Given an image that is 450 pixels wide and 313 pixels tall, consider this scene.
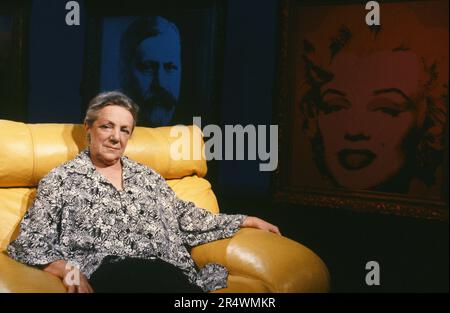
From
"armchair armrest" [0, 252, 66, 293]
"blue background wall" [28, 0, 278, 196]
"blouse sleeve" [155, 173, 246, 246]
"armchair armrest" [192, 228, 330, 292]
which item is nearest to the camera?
"armchair armrest" [0, 252, 66, 293]

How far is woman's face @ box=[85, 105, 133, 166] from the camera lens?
2098 mm

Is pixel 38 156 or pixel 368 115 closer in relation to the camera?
pixel 38 156

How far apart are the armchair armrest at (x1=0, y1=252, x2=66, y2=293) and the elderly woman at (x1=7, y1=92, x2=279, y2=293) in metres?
0.04

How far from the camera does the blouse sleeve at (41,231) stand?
6.10 feet

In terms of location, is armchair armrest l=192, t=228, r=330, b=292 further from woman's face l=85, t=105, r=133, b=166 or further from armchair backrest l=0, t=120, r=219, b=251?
woman's face l=85, t=105, r=133, b=166

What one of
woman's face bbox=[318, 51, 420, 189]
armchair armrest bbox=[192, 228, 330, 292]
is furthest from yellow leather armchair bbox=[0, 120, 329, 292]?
woman's face bbox=[318, 51, 420, 189]

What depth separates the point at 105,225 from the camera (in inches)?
79.0

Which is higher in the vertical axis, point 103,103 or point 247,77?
point 247,77

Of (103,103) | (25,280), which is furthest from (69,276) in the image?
(103,103)

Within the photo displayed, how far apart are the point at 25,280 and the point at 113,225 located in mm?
410

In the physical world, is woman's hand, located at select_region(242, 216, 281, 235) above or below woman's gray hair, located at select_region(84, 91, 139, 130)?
below

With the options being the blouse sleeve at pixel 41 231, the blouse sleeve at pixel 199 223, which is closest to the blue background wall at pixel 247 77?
the blouse sleeve at pixel 199 223

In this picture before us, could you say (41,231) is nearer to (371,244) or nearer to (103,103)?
(103,103)
